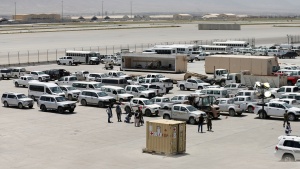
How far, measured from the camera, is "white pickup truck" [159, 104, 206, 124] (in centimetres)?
4116

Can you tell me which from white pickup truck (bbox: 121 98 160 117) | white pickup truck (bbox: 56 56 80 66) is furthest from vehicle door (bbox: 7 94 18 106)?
white pickup truck (bbox: 56 56 80 66)

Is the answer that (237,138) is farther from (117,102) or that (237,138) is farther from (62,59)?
(62,59)

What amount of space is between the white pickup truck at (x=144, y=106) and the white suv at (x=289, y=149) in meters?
15.9

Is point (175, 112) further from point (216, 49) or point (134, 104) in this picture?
point (216, 49)

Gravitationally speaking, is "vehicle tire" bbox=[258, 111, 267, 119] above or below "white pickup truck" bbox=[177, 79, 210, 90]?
below

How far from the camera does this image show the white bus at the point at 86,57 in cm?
8531

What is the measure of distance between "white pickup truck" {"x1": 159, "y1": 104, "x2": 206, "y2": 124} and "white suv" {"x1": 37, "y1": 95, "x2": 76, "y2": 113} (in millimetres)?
7342

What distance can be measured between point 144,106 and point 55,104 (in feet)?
21.3

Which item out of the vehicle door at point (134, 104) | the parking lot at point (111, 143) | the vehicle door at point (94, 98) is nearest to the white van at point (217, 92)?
the parking lot at point (111, 143)

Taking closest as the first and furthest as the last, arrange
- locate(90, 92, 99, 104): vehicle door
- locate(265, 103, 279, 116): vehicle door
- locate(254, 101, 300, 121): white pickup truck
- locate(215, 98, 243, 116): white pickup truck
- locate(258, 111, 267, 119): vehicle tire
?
1. locate(254, 101, 300, 121): white pickup truck
2. locate(265, 103, 279, 116): vehicle door
3. locate(258, 111, 267, 119): vehicle tire
4. locate(215, 98, 243, 116): white pickup truck
5. locate(90, 92, 99, 104): vehicle door

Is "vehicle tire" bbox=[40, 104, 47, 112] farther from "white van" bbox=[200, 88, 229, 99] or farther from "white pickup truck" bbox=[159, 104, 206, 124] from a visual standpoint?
"white van" bbox=[200, 88, 229, 99]

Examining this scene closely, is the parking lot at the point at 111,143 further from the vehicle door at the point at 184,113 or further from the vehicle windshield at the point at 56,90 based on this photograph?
the vehicle windshield at the point at 56,90

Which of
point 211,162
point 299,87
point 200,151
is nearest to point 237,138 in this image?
point 200,151

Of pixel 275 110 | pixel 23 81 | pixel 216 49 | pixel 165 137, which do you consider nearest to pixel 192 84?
pixel 275 110
